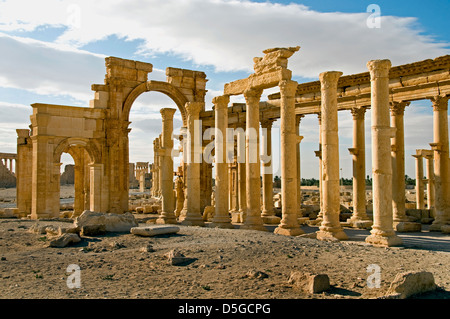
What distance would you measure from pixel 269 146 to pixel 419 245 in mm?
12512

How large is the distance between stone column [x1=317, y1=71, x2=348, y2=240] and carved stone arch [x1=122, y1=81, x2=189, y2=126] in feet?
48.6

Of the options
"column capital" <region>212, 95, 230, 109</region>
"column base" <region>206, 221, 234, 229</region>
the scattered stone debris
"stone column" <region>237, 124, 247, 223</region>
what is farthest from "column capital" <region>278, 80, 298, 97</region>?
the scattered stone debris

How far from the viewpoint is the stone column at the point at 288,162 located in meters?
17.7

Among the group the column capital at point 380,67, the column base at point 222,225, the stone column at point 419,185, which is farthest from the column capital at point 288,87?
the stone column at point 419,185

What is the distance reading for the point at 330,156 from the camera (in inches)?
658

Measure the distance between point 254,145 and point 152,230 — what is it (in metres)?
6.20

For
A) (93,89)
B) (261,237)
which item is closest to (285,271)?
A: (261,237)

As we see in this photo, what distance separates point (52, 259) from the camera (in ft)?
39.5

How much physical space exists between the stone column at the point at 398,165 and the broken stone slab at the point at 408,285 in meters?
13.7

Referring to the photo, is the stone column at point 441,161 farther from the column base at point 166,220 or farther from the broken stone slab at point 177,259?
the broken stone slab at point 177,259

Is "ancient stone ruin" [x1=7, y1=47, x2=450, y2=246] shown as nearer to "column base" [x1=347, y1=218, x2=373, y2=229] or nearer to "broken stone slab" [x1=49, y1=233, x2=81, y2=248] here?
"column base" [x1=347, y1=218, x2=373, y2=229]

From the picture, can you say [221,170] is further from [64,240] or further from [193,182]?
[64,240]

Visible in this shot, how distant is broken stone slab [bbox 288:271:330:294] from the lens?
9055mm

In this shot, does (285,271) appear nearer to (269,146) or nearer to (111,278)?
(111,278)
